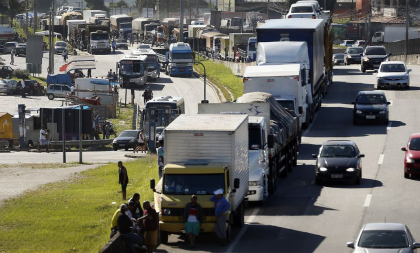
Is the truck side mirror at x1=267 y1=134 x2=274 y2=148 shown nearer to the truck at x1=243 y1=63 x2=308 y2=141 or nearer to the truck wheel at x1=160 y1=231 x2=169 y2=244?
the truck wheel at x1=160 y1=231 x2=169 y2=244

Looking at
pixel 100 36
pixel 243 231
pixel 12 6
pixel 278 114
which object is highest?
pixel 12 6

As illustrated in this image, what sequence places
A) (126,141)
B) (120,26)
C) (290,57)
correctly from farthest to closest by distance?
(120,26) → (126,141) → (290,57)

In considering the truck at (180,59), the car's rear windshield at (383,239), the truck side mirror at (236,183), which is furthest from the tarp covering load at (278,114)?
the truck at (180,59)

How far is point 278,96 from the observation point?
42.4m

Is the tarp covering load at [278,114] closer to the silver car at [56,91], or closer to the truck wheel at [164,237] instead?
the truck wheel at [164,237]

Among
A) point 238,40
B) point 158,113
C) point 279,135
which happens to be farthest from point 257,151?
point 238,40

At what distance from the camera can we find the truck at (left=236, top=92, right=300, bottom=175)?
104 feet

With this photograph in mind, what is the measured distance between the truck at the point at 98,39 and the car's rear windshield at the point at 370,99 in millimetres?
74052

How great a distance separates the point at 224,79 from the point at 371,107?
37188mm

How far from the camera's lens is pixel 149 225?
22.2 m

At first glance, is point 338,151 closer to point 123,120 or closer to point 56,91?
point 123,120

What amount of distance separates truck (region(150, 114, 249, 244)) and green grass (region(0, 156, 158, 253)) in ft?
6.49

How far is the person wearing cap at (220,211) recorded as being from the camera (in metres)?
23.1

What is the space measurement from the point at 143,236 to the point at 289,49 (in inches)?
985
